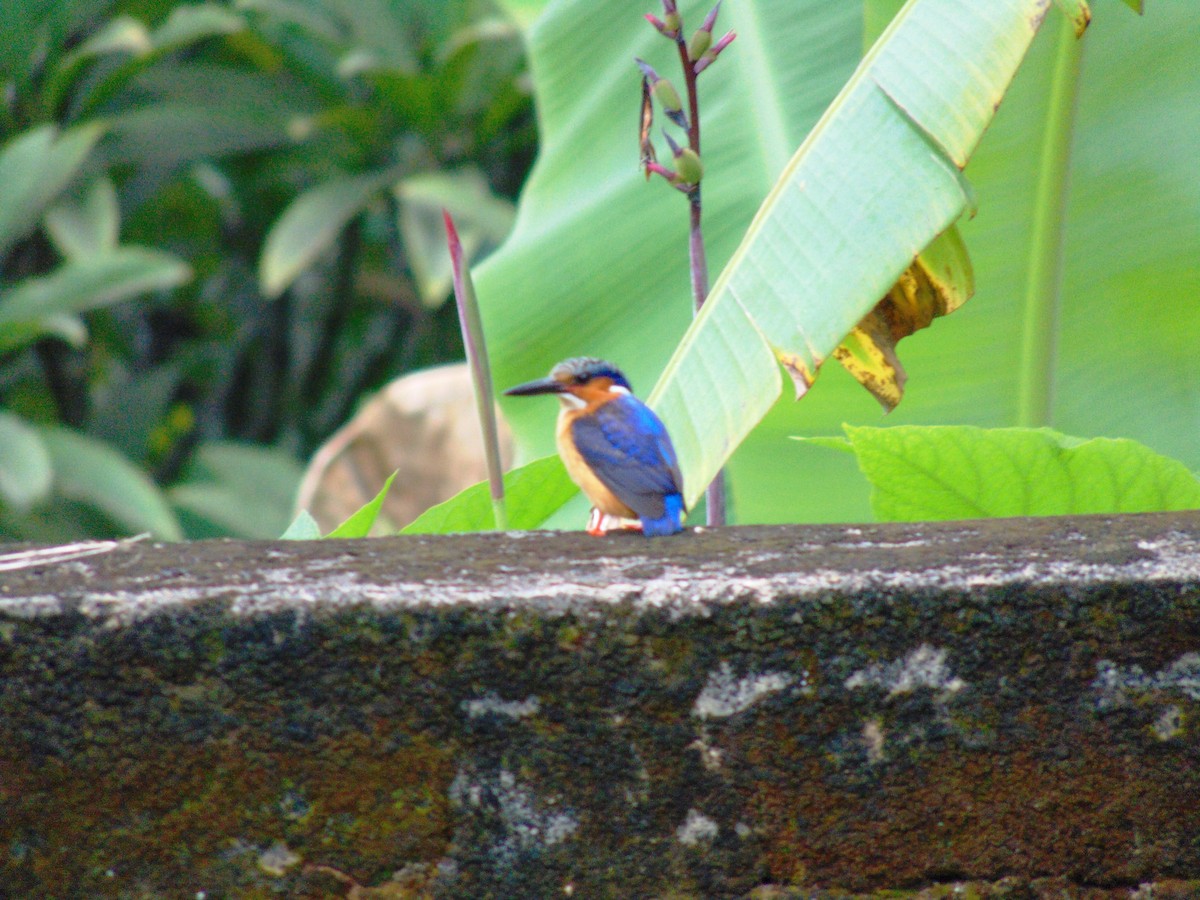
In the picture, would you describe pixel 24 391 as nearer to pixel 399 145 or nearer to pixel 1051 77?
pixel 399 145

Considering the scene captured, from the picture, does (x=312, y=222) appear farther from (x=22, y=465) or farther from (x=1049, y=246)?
(x=1049, y=246)

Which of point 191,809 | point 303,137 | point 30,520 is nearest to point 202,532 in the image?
point 30,520

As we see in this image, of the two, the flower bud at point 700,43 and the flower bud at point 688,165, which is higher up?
the flower bud at point 700,43

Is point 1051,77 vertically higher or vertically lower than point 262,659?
higher

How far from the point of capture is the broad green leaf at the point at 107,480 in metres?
5.75

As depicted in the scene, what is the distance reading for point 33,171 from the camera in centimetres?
566

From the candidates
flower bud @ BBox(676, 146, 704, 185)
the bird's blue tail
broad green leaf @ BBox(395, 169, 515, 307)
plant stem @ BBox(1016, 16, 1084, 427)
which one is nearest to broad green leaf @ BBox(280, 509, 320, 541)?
the bird's blue tail

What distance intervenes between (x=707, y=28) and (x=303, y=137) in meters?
6.00

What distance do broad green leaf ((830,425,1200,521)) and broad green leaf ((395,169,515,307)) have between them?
14.1ft

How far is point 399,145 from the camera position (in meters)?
7.13

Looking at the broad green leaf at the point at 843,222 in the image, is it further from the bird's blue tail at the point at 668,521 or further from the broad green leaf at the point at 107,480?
the broad green leaf at the point at 107,480

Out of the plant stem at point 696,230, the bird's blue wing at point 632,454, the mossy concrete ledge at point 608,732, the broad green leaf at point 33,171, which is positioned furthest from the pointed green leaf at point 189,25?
the mossy concrete ledge at point 608,732

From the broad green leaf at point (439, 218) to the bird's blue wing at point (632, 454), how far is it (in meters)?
4.41

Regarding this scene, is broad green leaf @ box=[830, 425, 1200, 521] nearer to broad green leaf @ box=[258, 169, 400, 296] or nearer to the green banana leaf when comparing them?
the green banana leaf
